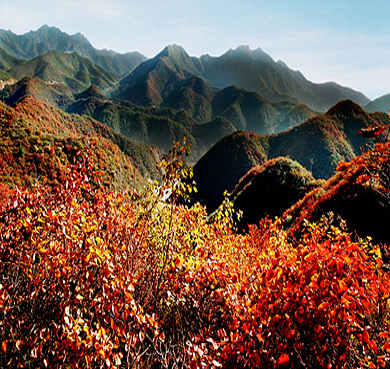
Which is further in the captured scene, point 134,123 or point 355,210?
point 134,123

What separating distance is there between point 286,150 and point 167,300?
3137 inches

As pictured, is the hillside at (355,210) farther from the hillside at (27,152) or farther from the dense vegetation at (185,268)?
the hillside at (27,152)

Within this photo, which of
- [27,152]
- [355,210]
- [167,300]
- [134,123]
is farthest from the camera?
[134,123]

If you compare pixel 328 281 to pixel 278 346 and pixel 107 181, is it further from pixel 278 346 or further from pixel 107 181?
pixel 107 181

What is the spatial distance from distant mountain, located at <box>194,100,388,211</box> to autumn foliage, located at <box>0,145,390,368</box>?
5753 centimetres

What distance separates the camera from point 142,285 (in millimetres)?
4055

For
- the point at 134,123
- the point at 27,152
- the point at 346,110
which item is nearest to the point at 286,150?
the point at 346,110

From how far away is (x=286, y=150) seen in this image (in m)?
77.0

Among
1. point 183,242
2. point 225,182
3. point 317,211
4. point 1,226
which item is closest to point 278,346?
point 183,242

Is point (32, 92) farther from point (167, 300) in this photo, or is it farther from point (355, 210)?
point (167, 300)

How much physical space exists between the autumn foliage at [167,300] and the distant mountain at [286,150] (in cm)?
5753

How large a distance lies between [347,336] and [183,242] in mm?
3587

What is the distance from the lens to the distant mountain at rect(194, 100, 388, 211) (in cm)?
6738

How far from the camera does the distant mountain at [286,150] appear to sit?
221ft
